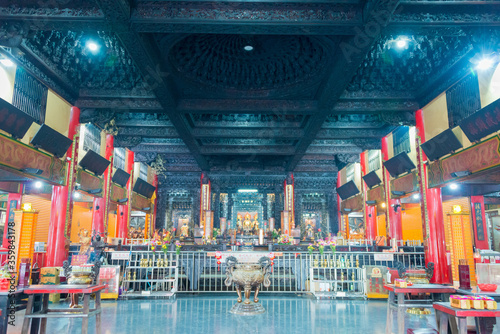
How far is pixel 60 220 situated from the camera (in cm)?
923

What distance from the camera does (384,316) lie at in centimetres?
668

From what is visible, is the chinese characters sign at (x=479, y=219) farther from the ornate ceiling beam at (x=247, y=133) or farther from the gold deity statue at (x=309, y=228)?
the gold deity statue at (x=309, y=228)

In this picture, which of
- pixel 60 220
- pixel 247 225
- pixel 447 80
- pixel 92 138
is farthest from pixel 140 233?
pixel 447 80

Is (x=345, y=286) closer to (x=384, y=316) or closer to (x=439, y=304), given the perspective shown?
(x=384, y=316)

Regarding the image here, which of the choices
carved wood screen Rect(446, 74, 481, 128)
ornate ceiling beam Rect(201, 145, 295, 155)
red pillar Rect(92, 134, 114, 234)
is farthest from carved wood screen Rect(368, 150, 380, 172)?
red pillar Rect(92, 134, 114, 234)

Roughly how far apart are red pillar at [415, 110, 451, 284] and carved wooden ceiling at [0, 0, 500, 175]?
184cm

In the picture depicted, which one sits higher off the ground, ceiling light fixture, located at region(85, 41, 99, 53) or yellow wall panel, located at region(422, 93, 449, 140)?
ceiling light fixture, located at region(85, 41, 99, 53)

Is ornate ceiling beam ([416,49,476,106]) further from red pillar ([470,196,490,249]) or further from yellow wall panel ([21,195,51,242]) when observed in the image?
yellow wall panel ([21,195,51,242])

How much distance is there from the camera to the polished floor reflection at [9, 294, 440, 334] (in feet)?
18.7

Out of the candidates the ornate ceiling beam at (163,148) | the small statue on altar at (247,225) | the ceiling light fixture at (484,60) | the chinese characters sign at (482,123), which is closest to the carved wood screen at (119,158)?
the ornate ceiling beam at (163,148)

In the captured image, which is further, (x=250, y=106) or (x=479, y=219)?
(x=479, y=219)

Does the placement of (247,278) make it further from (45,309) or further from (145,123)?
(145,123)

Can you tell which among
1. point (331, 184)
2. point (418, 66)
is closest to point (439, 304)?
point (418, 66)

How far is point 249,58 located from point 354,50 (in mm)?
2718
